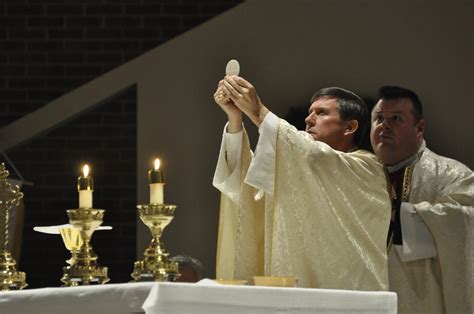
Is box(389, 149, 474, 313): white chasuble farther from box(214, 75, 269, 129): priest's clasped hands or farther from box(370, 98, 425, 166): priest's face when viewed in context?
box(214, 75, 269, 129): priest's clasped hands

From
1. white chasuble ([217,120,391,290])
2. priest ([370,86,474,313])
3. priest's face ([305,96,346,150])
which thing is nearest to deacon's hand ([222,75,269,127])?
white chasuble ([217,120,391,290])

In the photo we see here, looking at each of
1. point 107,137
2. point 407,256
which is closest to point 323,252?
point 407,256

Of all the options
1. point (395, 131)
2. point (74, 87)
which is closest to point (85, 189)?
point (395, 131)

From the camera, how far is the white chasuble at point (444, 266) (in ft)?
15.9

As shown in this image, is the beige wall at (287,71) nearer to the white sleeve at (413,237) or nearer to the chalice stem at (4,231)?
the white sleeve at (413,237)

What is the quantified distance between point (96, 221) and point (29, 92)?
4842 millimetres

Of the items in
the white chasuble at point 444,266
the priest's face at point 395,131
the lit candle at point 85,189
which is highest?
the priest's face at point 395,131

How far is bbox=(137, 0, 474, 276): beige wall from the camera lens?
718 centimetres

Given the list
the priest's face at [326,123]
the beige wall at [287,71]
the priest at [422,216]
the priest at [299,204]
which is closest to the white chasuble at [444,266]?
the priest at [422,216]

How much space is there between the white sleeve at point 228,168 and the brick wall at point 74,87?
3534 mm

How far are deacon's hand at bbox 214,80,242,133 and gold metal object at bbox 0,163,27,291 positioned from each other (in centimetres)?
86

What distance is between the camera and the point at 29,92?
807 cm

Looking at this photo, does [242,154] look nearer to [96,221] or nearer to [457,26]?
[96,221]

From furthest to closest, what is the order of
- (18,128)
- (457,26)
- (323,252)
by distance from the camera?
(18,128)
(457,26)
(323,252)
